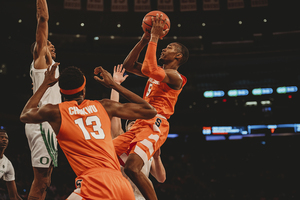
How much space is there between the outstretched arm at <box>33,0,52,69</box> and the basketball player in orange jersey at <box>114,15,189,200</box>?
130 cm

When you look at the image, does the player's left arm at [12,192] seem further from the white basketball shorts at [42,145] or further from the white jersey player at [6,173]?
the white basketball shorts at [42,145]

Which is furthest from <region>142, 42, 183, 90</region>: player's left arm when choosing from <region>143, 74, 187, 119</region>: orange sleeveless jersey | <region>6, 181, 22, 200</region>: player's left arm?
<region>6, 181, 22, 200</region>: player's left arm

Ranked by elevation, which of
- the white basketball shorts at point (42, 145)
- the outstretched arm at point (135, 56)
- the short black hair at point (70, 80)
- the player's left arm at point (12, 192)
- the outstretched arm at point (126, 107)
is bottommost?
the player's left arm at point (12, 192)

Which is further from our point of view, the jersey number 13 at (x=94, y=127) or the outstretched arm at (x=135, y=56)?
the outstretched arm at (x=135, y=56)

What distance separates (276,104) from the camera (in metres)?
19.9

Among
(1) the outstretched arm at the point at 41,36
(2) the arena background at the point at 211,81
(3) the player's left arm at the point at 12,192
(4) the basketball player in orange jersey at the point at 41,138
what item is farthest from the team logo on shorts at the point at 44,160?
(2) the arena background at the point at 211,81

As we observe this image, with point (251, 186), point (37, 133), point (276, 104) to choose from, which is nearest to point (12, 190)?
point (37, 133)

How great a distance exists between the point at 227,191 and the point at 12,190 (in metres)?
13.0

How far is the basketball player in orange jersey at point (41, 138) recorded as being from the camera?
425 centimetres

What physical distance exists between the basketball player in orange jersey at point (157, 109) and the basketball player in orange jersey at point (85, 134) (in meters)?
1.02

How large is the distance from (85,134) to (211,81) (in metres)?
19.0

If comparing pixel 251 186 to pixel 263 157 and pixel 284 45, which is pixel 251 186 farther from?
pixel 284 45

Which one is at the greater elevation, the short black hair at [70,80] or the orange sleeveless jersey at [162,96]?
the short black hair at [70,80]

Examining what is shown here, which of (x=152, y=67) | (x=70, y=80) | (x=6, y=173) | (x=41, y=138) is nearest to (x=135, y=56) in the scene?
(x=152, y=67)
